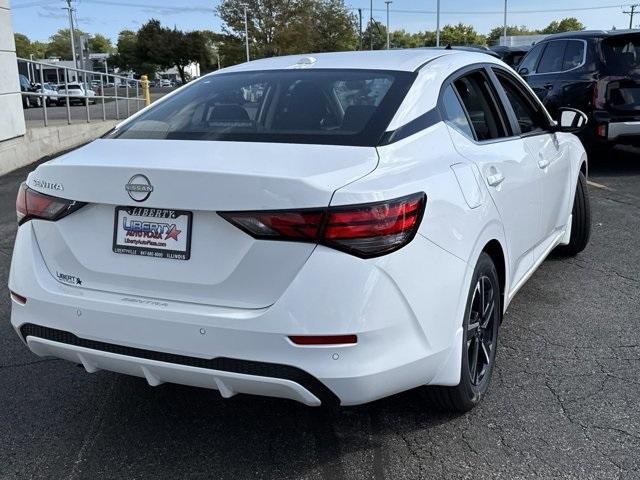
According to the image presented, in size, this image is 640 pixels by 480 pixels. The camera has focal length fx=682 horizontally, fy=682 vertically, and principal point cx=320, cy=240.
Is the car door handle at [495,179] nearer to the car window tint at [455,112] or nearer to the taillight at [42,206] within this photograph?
the car window tint at [455,112]

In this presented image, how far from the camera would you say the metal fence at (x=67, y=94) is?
39.9 feet

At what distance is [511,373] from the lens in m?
3.53

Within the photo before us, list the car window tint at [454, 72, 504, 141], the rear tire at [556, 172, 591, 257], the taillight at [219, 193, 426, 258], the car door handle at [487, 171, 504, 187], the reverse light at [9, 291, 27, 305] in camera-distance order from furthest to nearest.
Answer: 1. the rear tire at [556, 172, 591, 257]
2. the car window tint at [454, 72, 504, 141]
3. the car door handle at [487, 171, 504, 187]
4. the reverse light at [9, 291, 27, 305]
5. the taillight at [219, 193, 426, 258]

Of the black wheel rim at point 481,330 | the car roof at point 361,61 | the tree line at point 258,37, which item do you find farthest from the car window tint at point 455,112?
the tree line at point 258,37

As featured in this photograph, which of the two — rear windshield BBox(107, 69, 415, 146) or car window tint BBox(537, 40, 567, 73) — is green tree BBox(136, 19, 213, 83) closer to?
car window tint BBox(537, 40, 567, 73)

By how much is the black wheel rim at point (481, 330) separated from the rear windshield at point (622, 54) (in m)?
6.86

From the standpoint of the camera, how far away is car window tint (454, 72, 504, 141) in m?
3.43

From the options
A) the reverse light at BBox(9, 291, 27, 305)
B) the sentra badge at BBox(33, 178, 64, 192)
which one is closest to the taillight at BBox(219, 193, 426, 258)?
the sentra badge at BBox(33, 178, 64, 192)

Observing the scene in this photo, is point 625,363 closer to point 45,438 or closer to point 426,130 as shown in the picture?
point 426,130

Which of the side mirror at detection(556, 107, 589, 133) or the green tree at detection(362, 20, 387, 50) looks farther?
the green tree at detection(362, 20, 387, 50)

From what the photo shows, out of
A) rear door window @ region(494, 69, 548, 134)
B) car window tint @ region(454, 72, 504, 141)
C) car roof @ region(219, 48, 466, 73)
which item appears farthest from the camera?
rear door window @ region(494, 69, 548, 134)

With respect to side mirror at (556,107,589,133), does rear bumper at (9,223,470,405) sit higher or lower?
lower

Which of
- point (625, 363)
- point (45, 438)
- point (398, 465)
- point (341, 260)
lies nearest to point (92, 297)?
point (45, 438)

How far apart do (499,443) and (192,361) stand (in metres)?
1.34
